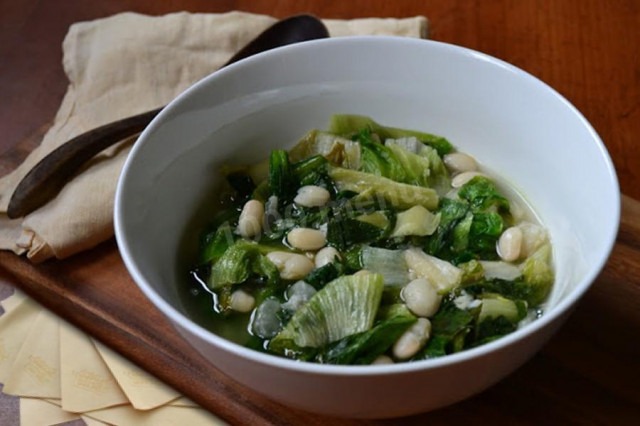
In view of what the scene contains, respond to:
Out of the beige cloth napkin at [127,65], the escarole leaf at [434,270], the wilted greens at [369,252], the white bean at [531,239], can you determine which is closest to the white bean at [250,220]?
the wilted greens at [369,252]

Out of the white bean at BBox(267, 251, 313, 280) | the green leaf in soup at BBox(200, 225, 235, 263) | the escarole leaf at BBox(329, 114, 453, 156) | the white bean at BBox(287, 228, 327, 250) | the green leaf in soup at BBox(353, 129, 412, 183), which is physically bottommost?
the green leaf in soup at BBox(200, 225, 235, 263)

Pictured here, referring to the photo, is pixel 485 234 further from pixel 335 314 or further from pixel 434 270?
pixel 335 314

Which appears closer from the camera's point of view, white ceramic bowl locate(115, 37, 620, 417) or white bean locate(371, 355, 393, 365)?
white ceramic bowl locate(115, 37, 620, 417)

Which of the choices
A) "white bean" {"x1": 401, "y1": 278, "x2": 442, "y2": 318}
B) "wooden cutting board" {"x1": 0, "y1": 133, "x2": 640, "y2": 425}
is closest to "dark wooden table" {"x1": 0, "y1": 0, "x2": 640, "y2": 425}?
"wooden cutting board" {"x1": 0, "y1": 133, "x2": 640, "y2": 425}

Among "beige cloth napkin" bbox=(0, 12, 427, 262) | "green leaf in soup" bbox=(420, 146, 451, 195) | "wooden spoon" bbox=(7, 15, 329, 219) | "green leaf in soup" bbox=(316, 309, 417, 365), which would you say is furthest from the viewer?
"beige cloth napkin" bbox=(0, 12, 427, 262)

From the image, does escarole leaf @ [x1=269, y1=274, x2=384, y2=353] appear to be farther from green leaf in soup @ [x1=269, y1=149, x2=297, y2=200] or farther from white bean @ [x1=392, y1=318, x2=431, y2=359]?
green leaf in soup @ [x1=269, y1=149, x2=297, y2=200]

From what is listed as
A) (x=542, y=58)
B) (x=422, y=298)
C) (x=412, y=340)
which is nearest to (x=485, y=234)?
(x=422, y=298)

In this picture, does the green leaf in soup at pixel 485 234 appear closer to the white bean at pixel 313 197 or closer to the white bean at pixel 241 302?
the white bean at pixel 313 197
